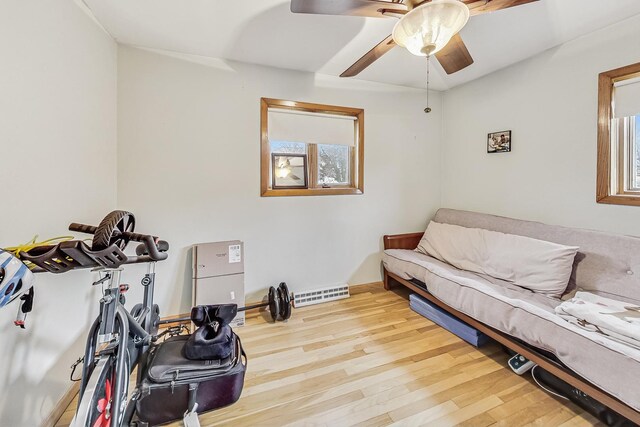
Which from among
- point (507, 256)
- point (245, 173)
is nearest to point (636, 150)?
point (507, 256)

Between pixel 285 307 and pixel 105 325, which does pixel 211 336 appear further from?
pixel 285 307

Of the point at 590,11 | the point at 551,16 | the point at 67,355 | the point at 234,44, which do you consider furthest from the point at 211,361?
the point at 590,11

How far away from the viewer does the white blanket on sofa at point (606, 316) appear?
1338mm

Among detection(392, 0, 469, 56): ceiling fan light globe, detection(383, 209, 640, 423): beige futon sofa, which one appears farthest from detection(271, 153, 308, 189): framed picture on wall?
detection(392, 0, 469, 56): ceiling fan light globe

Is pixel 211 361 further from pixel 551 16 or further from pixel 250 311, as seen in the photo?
pixel 551 16

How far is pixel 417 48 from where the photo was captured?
145 cm

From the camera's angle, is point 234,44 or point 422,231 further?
point 422,231

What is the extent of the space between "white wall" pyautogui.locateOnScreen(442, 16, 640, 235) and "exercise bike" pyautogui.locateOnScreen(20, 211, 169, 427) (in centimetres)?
304

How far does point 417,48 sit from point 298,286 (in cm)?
230

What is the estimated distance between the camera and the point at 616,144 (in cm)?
208

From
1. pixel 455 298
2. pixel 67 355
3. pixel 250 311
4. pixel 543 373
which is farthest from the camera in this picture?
pixel 250 311

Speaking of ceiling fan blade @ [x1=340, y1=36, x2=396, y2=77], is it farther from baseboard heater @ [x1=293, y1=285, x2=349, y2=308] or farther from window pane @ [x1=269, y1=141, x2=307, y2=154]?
baseboard heater @ [x1=293, y1=285, x2=349, y2=308]

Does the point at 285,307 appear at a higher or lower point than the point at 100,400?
lower

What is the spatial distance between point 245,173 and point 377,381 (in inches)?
79.5
